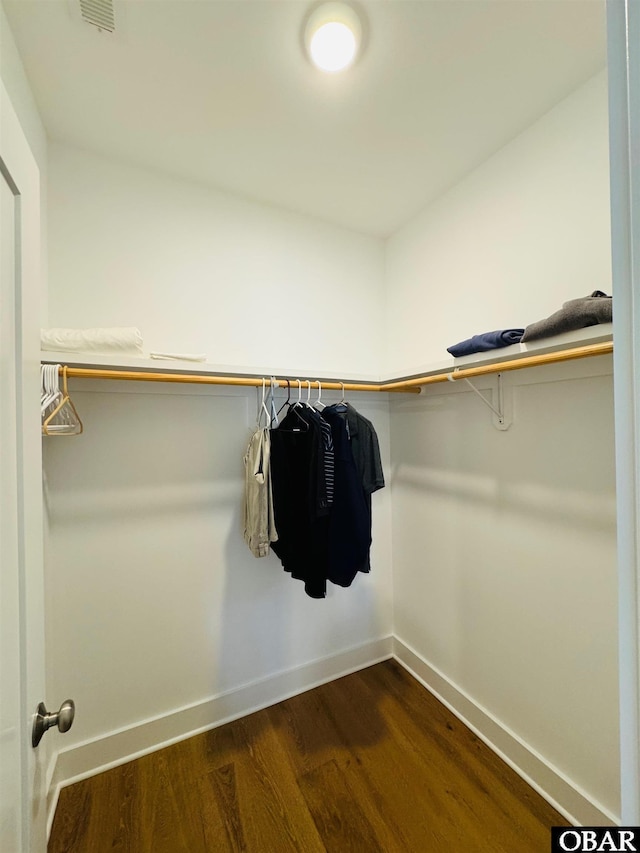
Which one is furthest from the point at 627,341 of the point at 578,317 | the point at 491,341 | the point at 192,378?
the point at 192,378

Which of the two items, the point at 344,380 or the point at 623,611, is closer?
the point at 623,611

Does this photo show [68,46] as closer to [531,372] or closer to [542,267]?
[542,267]

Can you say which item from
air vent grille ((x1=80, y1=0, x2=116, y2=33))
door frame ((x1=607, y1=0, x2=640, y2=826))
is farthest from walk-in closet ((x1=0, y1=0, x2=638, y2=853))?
door frame ((x1=607, y1=0, x2=640, y2=826))

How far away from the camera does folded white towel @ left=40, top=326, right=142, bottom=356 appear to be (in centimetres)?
120

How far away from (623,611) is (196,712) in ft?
6.35

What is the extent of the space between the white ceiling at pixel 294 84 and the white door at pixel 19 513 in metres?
0.78

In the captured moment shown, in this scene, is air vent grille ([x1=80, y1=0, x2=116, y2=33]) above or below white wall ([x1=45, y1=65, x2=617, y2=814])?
above

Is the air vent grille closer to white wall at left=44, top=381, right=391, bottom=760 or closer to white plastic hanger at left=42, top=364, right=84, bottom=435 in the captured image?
white plastic hanger at left=42, top=364, right=84, bottom=435

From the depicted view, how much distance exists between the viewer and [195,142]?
1454 millimetres

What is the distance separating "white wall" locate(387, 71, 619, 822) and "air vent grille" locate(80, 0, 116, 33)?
4.89ft

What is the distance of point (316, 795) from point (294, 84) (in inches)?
106

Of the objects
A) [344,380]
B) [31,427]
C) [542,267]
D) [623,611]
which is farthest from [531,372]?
[31,427]

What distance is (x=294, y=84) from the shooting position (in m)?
1.21

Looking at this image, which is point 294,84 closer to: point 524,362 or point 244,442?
point 524,362
